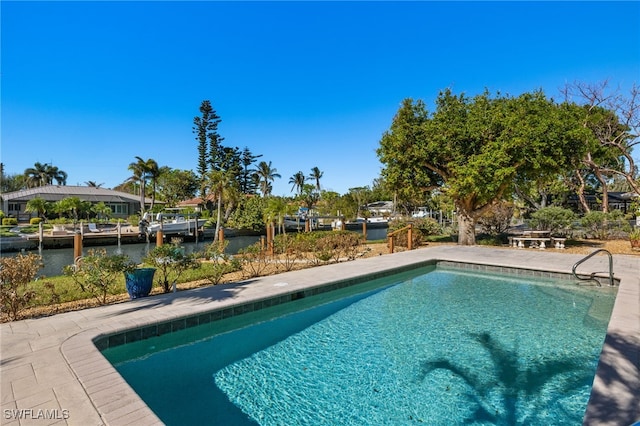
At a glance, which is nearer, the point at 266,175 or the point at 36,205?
the point at 36,205

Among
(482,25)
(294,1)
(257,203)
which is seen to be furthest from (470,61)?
(257,203)

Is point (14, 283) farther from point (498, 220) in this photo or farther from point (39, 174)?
point (39, 174)

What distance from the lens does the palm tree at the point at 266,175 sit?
192 feet

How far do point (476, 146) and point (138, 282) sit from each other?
13.6 m

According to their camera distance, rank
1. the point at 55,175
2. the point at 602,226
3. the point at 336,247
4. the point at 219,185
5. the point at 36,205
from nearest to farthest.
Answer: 1. the point at 336,247
2. the point at 602,226
3. the point at 219,185
4. the point at 36,205
5. the point at 55,175

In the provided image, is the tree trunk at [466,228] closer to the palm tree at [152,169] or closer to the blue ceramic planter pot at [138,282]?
the blue ceramic planter pot at [138,282]

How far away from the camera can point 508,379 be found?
4320mm

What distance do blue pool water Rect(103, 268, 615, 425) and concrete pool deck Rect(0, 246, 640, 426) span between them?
430 mm

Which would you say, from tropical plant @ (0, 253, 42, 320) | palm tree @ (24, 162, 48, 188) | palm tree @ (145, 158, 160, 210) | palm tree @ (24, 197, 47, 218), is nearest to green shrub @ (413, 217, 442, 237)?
tropical plant @ (0, 253, 42, 320)

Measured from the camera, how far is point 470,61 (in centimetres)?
1780

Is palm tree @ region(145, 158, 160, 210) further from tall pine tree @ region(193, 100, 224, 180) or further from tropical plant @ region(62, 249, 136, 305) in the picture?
tropical plant @ region(62, 249, 136, 305)

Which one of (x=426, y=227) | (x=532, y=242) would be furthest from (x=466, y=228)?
(x=426, y=227)

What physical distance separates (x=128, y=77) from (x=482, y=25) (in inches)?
669

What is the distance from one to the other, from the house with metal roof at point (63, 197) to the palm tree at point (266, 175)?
1852 cm
